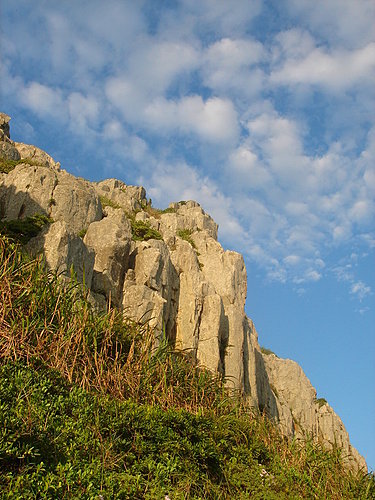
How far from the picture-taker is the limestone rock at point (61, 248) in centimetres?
1789

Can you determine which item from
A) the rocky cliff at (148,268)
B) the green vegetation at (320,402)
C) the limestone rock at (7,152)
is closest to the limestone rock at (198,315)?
the rocky cliff at (148,268)

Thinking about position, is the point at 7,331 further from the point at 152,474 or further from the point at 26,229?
the point at 26,229

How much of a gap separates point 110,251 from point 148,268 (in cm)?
232

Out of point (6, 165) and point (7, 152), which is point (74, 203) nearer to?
point (6, 165)

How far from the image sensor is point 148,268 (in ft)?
79.9

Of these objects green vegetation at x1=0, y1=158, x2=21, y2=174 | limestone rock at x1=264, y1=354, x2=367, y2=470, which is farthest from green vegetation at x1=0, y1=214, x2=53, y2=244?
limestone rock at x1=264, y1=354, x2=367, y2=470

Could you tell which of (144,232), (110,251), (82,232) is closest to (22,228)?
(110,251)

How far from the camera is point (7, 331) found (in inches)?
375

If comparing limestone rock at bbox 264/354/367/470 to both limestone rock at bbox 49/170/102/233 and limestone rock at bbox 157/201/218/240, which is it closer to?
limestone rock at bbox 157/201/218/240

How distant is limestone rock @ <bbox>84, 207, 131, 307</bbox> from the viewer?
21781 mm

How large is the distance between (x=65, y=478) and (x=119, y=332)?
533 cm

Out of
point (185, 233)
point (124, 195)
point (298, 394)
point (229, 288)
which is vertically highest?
point (124, 195)

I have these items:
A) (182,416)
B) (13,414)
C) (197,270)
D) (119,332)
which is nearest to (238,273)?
(197,270)

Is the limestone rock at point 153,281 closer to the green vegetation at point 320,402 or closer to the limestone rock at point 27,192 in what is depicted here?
the limestone rock at point 27,192
